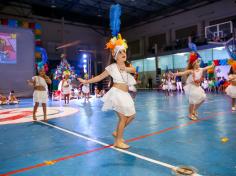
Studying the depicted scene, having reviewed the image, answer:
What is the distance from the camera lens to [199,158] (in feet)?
9.29

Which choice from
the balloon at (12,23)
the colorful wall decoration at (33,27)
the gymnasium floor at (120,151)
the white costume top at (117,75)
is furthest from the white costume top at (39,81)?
the balloon at (12,23)

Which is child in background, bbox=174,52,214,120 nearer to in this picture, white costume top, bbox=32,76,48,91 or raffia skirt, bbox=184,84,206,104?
raffia skirt, bbox=184,84,206,104

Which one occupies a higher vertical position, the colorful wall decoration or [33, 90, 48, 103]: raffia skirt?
the colorful wall decoration

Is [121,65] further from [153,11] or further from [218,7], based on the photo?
[153,11]

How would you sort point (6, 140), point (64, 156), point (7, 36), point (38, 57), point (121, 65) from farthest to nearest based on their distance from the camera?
1. point (38, 57)
2. point (7, 36)
3. point (6, 140)
4. point (121, 65)
5. point (64, 156)

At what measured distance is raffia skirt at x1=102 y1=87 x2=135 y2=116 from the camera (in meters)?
3.46

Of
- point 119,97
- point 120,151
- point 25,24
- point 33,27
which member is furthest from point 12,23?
point 120,151

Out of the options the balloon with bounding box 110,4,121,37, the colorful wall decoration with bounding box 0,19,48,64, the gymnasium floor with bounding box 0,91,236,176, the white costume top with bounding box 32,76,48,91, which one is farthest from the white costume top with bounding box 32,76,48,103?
the colorful wall decoration with bounding box 0,19,48,64

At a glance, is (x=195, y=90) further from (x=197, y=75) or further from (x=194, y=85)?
Result: (x=197, y=75)

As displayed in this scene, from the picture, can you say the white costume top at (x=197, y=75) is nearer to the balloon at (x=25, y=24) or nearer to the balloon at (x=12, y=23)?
the balloon at (x=12, y=23)

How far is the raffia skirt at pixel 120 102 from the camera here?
3.46 m

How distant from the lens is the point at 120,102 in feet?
11.4

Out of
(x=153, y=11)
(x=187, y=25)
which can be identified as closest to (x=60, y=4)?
(x=153, y=11)

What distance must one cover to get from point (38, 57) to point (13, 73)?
3.27m
